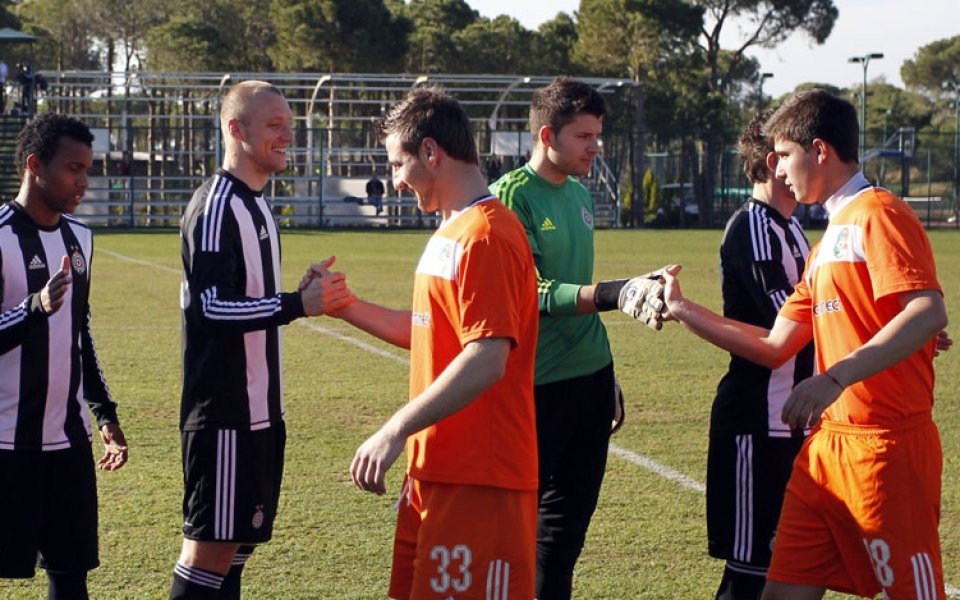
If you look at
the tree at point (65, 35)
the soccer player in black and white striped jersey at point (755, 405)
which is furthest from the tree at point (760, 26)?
the soccer player in black and white striped jersey at point (755, 405)

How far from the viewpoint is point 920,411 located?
3959mm

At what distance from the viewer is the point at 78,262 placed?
15.8 ft

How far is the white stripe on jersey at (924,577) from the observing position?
3.86 m

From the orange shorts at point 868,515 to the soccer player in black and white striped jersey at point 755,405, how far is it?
885 millimetres

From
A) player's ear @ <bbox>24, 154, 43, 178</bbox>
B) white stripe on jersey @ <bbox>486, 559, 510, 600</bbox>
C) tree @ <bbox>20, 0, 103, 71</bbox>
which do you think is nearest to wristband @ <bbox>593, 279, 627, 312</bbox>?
white stripe on jersey @ <bbox>486, 559, 510, 600</bbox>

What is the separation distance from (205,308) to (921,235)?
2147 mm

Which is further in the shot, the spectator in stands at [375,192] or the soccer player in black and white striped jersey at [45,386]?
the spectator in stands at [375,192]

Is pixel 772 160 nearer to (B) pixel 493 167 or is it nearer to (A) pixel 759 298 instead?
(A) pixel 759 298

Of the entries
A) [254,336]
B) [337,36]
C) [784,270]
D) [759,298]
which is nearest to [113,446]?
[254,336]

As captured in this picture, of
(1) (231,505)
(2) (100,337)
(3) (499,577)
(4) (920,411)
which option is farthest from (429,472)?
(2) (100,337)

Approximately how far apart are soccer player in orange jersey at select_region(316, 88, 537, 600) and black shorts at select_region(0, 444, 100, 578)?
141 centimetres

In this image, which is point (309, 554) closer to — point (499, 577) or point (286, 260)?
point (499, 577)

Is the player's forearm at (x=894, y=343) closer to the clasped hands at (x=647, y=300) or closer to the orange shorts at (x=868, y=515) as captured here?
the orange shorts at (x=868, y=515)

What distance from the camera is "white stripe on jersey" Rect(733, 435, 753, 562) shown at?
500 cm
